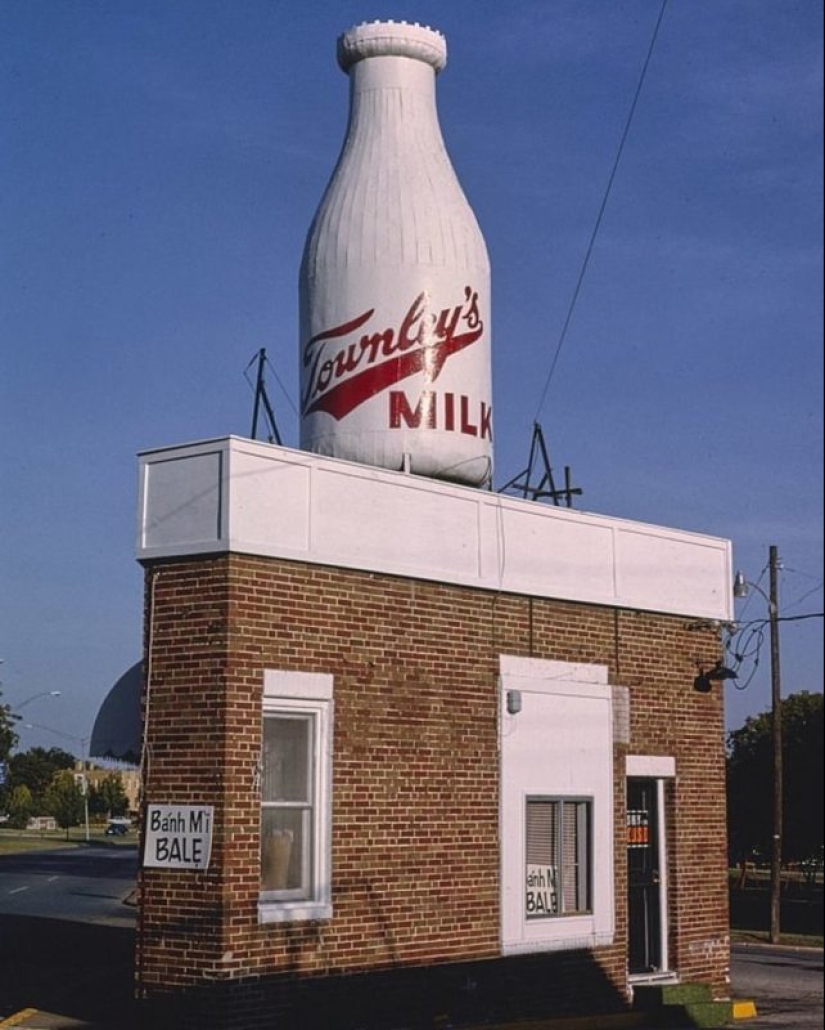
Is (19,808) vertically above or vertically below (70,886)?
above

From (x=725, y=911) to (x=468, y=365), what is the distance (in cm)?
743

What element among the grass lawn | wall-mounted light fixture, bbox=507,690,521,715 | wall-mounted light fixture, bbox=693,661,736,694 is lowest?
the grass lawn

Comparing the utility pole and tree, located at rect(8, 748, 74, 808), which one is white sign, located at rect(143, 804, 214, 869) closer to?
the utility pole

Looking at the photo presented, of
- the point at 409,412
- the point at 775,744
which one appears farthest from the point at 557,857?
the point at 775,744

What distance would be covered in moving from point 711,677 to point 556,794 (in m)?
3.00

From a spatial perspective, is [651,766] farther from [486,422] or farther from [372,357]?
[372,357]

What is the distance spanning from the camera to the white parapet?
14.7 m

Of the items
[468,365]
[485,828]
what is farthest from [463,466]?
[485,828]

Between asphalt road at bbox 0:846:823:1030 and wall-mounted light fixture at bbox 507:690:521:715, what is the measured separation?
13.4 ft

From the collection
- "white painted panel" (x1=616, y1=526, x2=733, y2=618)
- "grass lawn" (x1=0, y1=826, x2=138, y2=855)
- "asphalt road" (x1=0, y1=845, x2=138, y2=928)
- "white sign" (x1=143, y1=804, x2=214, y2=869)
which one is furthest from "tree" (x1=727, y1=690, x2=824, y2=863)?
"grass lawn" (x1=0, y1=826, x2=138, y2=855)

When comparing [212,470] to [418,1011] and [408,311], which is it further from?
[418,1011]

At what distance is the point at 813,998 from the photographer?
20.2m

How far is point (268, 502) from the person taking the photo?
585 inches

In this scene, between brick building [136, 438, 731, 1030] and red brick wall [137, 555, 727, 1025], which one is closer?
red brick wall [137, 555, 727, 1025]
